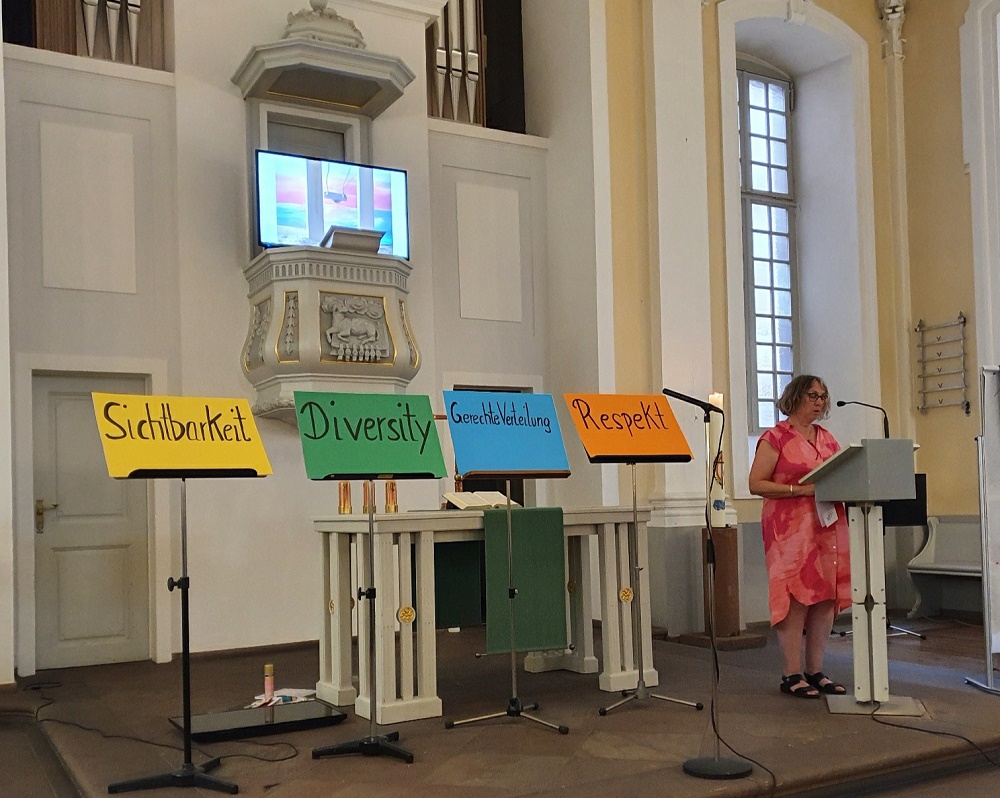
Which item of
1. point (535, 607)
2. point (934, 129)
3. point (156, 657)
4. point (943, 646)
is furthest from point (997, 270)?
point (156, 657)

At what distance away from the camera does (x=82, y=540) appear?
6.72m

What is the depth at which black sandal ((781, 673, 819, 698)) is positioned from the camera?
5.09m

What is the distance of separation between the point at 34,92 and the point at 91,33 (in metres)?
0.62

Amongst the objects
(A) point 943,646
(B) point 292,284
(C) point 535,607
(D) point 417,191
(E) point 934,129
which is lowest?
(A) point 943,646

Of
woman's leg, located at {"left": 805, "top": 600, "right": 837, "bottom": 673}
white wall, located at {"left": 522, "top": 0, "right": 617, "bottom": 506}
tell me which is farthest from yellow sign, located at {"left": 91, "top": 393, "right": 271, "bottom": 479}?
white wall, located at {"left": 522, "top": 0, "right": 617, "bottom": 506}

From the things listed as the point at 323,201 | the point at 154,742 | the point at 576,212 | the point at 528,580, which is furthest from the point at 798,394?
the point at 323,201

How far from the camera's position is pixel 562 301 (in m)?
8.23

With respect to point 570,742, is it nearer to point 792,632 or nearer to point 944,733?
point 792,632

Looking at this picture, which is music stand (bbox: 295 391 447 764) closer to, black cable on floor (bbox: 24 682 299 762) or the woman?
black cable on floor (bbox: 24 682 299 762)

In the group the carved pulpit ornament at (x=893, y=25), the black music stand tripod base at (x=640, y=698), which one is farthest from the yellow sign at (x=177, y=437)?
the carved pulpit ornament at (x=893, y=25)

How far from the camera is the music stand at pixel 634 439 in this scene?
4867mm

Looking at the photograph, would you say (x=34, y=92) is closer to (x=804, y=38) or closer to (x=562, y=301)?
(x=562, y=301)

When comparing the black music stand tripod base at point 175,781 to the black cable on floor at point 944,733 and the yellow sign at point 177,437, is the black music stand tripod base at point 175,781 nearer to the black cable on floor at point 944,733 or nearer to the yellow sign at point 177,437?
the yellow sign at point 177,437

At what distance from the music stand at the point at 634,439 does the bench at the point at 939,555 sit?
3.90m
